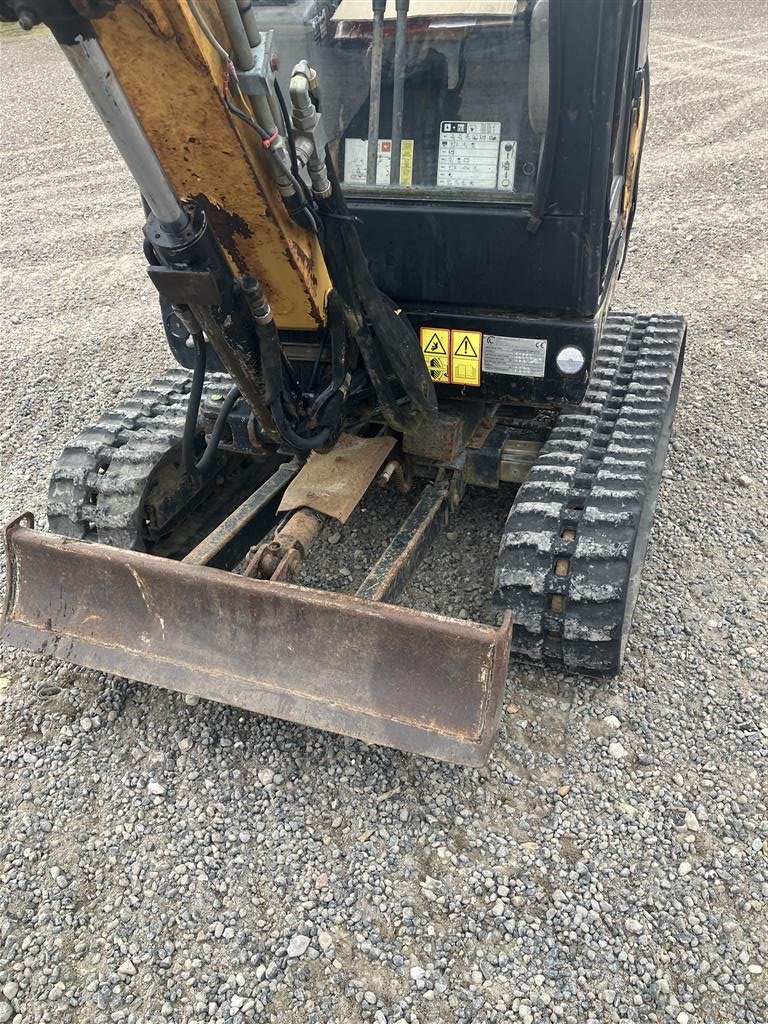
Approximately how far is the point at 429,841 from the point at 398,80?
9.05 ft

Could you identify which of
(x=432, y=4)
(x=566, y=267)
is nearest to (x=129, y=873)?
(x=566, y=267)

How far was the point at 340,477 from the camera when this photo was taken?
3590 mm

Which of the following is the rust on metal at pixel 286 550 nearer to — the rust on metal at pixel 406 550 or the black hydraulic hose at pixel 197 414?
the rust on metal at pixel 406 550

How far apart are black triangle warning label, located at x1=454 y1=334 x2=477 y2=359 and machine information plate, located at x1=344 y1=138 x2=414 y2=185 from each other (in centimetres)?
65

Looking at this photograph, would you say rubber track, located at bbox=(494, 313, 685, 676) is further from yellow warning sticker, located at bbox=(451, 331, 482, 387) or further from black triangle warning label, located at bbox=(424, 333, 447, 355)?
black triangle warning label, located at bbox=(424, 333, 447, 355)

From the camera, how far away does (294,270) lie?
281cm

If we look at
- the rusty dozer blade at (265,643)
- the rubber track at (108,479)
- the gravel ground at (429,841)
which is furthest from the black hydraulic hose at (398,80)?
the gravel ground at (429,841)

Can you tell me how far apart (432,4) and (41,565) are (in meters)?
2.60

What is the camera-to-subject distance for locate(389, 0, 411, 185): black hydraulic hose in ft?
9.91

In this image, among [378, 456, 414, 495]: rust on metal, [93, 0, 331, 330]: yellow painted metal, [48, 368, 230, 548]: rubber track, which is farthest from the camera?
[378, 456, 414, 495]: rust on metal

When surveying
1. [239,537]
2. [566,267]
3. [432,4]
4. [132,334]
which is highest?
[432,4]

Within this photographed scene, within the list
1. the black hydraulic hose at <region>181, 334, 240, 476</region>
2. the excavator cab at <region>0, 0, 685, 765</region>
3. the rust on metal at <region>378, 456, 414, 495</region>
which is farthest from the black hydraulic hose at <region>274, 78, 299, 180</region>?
the rust on metal at <region>378, 456, 414, 495</region>

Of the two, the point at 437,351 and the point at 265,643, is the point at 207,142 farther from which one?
the point at 265,643

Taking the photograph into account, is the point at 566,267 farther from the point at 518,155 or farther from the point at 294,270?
the point at 294,270
